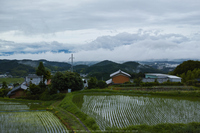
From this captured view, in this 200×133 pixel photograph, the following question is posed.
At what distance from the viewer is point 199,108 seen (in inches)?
608

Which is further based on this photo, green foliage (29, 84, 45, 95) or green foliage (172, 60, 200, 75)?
green foliage (172, 60, 200, 75)

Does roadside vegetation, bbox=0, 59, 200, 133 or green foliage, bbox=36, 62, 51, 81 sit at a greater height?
green foliage, bbox=36, 62, 51, 81

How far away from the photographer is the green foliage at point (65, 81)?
24500 millimetres

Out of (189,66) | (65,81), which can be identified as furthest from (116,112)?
(189,66)

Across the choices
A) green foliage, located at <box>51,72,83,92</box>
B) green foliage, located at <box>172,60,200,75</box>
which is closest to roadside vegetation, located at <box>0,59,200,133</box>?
green foliage, located at <box>51,72,83,92</box>

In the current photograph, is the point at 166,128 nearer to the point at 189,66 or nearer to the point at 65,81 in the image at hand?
the point at 65,81

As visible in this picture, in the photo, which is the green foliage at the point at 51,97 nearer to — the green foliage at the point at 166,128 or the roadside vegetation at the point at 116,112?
the roadside vegetation at the point at 116,112

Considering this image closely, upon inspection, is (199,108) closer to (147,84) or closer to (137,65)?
(147,84)

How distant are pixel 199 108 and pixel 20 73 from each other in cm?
9427

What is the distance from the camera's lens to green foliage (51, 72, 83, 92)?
24500 mm

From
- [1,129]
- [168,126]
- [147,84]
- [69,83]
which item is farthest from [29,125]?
[147,84]

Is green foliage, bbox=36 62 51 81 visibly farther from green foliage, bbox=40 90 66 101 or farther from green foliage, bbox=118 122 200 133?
green foliage, bbox=118 122 200 133

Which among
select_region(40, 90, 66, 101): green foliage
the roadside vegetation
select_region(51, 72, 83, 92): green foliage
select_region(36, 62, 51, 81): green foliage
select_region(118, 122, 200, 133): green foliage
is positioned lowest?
select_region(40, 90, 66, 101): green foliage

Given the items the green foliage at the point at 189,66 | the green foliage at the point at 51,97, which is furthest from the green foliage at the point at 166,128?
the green foliage at the point at 189,66
